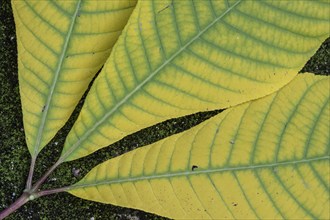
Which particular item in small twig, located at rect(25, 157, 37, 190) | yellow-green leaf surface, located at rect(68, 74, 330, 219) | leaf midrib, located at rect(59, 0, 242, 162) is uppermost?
leaf midrib, located at rect(59, 0, 242, 162)

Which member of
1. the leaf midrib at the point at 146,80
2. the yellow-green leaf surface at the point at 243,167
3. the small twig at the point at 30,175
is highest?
the leaf midrib at the point at 146,80

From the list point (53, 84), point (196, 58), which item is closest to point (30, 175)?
point (53, 84)

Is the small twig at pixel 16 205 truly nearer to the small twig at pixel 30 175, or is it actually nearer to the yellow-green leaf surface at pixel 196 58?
Result: the small twig at pixel 30 175

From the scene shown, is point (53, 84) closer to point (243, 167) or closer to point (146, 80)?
point (146, 80)

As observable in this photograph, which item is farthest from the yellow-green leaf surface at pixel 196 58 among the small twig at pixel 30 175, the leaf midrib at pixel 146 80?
the small twig at pixel 30 175

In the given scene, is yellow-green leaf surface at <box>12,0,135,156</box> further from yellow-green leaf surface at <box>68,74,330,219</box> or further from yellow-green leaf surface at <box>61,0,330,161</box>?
yellow-green leaf surface at <box>68,74,330,219</box>

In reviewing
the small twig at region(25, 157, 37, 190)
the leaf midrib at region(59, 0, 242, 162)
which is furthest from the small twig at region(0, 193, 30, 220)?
the leaf midrib at region(59, 0, 242, 162)
